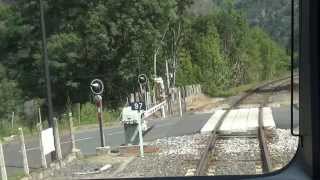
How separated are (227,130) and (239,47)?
0.38 m

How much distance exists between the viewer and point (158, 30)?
214 centimetres

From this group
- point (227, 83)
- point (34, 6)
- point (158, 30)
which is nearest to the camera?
point (34, 6)

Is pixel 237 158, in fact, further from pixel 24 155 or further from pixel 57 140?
pixel 24 155

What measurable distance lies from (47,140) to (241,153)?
82 cm

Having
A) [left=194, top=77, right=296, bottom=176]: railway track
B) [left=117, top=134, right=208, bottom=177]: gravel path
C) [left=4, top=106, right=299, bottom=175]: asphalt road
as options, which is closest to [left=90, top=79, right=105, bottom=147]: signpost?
[left=4, top=106, right=299, bottom=175]: asphalt road

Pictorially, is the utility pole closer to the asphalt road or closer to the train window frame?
the asphalt road

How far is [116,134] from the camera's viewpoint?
2.36 metres

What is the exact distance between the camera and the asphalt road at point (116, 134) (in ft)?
7.39

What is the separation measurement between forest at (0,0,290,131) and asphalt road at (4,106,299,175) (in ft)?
0.59

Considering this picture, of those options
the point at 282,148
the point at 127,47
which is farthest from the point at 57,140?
the point at 282,148

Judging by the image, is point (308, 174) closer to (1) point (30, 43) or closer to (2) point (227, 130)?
(2) point (227, 130)

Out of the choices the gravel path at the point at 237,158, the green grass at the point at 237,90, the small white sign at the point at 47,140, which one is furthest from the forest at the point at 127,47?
the gravel path at the point at 237,158

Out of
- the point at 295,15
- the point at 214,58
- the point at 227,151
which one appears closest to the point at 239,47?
the point at 214,58

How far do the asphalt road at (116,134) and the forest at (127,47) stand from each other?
7.1 inches
